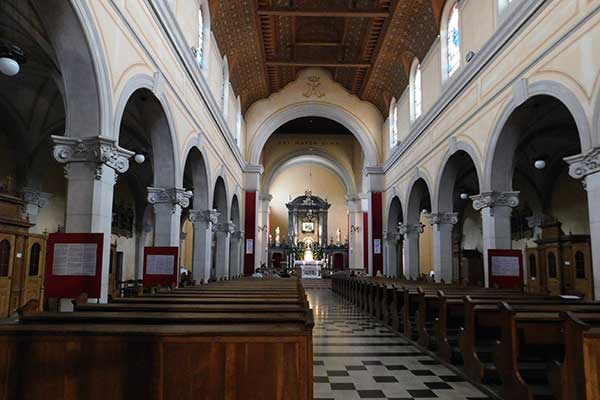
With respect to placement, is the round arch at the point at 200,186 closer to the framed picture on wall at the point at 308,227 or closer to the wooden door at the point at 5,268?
the wooden door at the point at 5,268

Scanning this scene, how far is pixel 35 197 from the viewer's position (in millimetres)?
11859

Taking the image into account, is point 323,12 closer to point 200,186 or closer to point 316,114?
point 200,186

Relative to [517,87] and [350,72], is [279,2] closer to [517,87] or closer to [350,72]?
[350,72]

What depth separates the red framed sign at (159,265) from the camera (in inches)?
350

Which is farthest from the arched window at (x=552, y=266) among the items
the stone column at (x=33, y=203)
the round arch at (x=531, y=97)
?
the stone column at (x=33, y=203)

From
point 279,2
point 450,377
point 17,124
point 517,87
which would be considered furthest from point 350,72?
point 450,377

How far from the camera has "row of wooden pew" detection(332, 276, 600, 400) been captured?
2910 millimetres

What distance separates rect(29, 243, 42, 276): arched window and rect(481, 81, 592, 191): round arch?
1083cm

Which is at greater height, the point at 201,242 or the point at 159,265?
the point at 201,242

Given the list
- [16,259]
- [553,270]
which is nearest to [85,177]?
[16,259]

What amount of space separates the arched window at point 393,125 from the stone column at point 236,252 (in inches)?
304

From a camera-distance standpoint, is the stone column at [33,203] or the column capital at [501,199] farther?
the stone column at [33,203]

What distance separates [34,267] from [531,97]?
11.7 m

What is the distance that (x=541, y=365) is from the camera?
5.05 meters
